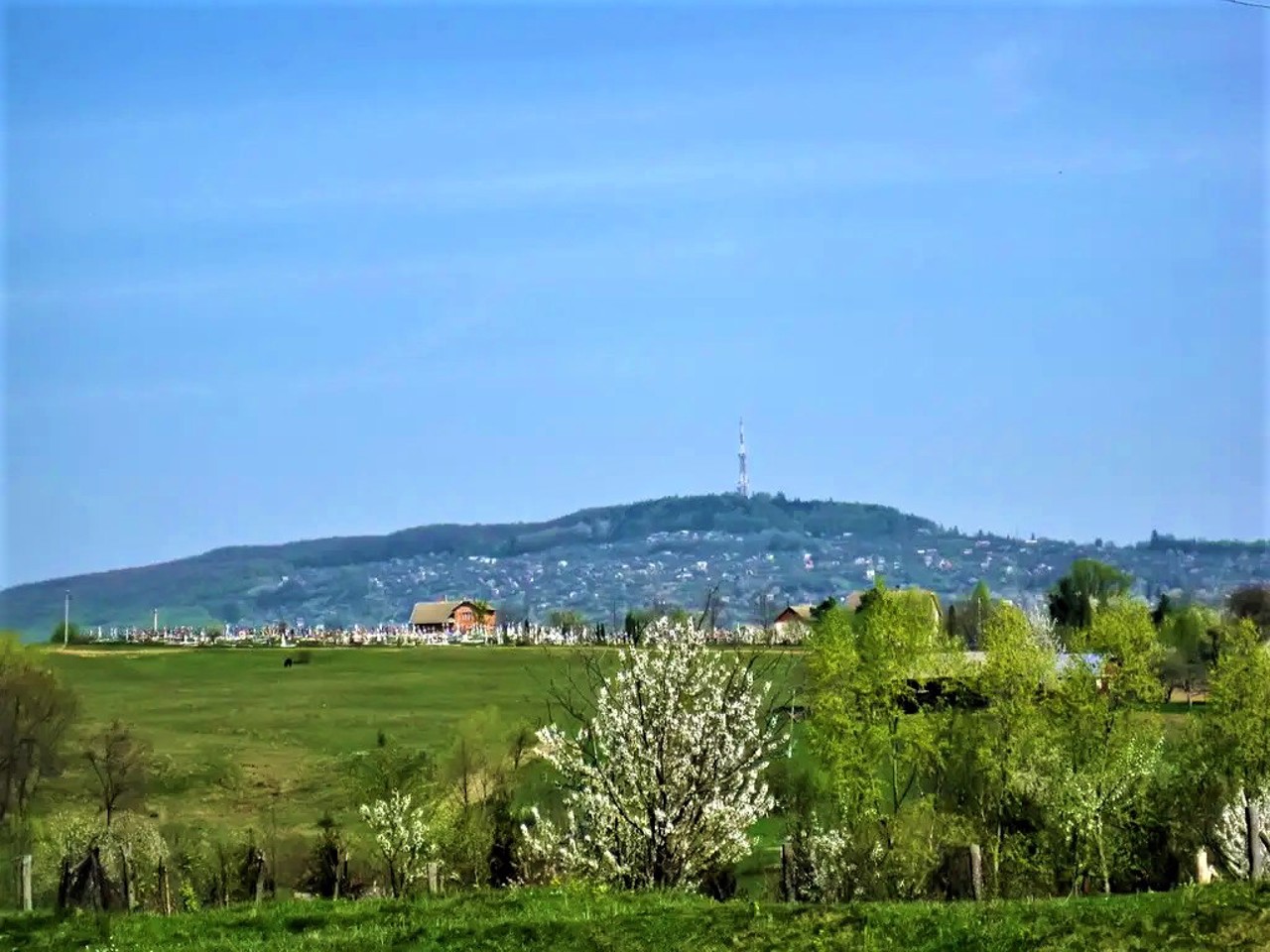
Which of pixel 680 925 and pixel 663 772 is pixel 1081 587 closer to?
pixel 663 772

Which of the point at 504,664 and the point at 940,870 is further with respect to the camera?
the point at 504,664

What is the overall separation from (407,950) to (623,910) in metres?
3.02

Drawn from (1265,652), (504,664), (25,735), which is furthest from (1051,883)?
(504,664)

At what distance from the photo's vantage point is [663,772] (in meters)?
34.8

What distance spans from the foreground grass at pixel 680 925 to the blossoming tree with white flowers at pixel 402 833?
103 ft

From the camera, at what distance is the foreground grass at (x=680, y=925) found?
2131 cm

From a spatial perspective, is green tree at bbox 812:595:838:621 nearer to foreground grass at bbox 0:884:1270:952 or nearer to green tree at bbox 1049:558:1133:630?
green tree at bbox 1049:558:1133:630

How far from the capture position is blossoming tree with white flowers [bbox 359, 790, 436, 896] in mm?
59156

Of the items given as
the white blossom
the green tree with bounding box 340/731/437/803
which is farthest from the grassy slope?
the white blossom

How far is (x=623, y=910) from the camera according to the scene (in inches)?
963

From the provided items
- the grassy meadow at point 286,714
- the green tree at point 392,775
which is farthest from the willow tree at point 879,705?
the green tree at point 392,775

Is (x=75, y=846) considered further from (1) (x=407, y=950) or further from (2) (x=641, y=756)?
(1) (x=407, y=950)

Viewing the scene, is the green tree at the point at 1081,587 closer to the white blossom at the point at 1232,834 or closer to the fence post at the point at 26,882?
the white blossom at the point at 1232,834

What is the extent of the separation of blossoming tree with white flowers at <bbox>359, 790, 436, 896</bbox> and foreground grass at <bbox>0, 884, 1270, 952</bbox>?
103ft
